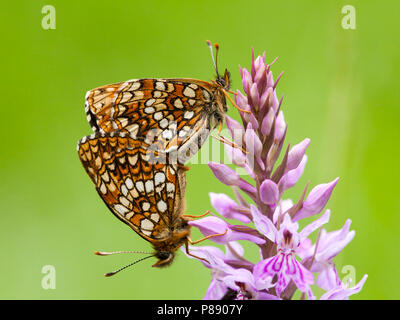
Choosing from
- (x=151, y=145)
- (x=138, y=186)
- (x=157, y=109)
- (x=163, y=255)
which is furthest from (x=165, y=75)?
(x=163, y=255)

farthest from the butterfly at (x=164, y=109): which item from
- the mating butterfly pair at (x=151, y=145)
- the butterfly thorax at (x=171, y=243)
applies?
the butterfly thorax at (x=171, y=243)

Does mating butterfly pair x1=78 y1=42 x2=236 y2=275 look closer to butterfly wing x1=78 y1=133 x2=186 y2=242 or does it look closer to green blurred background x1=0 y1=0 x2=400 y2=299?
butterfly wing x1=78 y1=133 x2=186 y2=242

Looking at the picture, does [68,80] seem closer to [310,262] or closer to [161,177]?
[161,177]

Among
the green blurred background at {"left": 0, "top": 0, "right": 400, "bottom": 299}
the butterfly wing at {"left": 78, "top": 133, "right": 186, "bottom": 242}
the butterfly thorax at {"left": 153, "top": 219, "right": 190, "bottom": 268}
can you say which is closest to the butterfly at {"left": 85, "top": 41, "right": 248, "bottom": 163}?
the butterfly wing at {"left": 78, "top": 133, "right": 186, "bottom": 242}

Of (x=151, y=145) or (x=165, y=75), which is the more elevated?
(x=165, y=75)

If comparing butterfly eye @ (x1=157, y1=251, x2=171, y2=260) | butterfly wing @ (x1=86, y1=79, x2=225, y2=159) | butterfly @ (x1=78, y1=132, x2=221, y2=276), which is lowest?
butterfly eye @ (x1=157, y1=251, x2=171, y2=260)

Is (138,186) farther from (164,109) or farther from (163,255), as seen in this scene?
(164,109)
